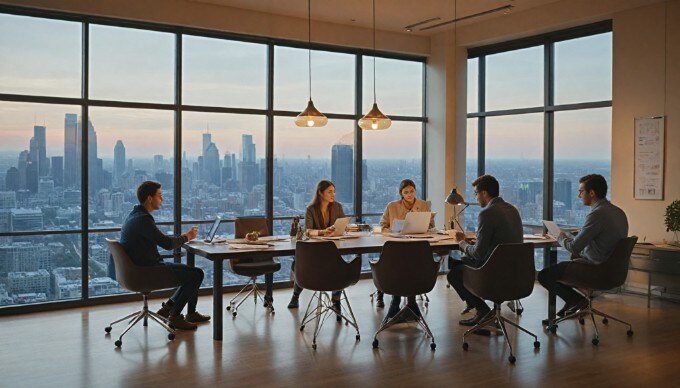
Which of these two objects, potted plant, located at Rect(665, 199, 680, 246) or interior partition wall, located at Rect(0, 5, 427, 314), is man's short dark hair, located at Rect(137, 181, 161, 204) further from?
potted plant, located at Rect(665, 199, 680, 246)

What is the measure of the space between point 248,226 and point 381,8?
310 cm

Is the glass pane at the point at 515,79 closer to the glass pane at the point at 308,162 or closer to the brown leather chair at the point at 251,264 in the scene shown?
the glass pane at the point at 308,162

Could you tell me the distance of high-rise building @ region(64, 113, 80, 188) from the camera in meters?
7.24

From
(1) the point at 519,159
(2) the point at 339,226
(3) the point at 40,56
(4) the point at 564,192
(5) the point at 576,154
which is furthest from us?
(1) the point at 519,159

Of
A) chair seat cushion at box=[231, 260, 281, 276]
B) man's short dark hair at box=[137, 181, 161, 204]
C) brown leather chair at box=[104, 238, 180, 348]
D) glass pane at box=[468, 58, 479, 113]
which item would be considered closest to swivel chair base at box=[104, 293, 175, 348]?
brown leather chair at box=[104, 238, 180, 348]

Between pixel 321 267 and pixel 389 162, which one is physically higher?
pixel 389 162

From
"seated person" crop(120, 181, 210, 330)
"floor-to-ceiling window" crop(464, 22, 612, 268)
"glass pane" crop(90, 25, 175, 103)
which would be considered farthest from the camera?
"floor-to-ceiling window" crop(464, 22, 612, 268)

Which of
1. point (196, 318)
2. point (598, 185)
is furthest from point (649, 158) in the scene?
point (196, 318)

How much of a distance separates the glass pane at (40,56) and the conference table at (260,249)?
241 centimetres

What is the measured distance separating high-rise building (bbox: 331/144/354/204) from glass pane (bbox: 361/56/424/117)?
595 mm

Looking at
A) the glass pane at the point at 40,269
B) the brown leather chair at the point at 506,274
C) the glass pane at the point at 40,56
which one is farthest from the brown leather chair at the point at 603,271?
the glass pane at the point at 40,56

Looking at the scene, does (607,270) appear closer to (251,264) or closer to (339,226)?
(339,226)

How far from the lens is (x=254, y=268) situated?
6.75 meters

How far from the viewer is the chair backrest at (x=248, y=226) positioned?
7121mm
